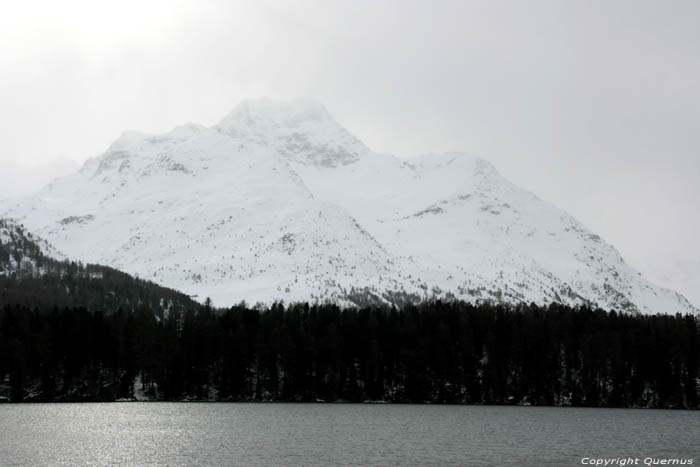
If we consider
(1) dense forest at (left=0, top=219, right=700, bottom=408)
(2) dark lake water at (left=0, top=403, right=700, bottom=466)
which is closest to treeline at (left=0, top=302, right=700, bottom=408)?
(1) dense forest at (left=0, top=219, right=700, bottom=408)

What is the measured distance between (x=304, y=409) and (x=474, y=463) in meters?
67.7

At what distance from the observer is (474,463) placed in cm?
7969

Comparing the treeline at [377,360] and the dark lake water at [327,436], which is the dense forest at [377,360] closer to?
the treeline at [377,360]

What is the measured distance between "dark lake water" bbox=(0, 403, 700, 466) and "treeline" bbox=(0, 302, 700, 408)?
791 inches

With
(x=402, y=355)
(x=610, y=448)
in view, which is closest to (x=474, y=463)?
(x=610, y=448)

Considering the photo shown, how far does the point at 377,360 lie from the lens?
169 metres

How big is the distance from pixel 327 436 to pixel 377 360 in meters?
69.1

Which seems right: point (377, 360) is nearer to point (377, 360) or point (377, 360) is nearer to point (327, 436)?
point (377, 360)

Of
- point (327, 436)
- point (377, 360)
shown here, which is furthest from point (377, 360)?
point (327, 436)

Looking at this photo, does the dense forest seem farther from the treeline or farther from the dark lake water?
the dark lake water

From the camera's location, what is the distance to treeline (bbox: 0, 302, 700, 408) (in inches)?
6501

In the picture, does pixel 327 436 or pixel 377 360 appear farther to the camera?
pixel 377 360

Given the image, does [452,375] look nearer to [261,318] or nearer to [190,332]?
[261,318]

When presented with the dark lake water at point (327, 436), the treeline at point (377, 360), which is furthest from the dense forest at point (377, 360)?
the dark lake water at point (327, 436)
